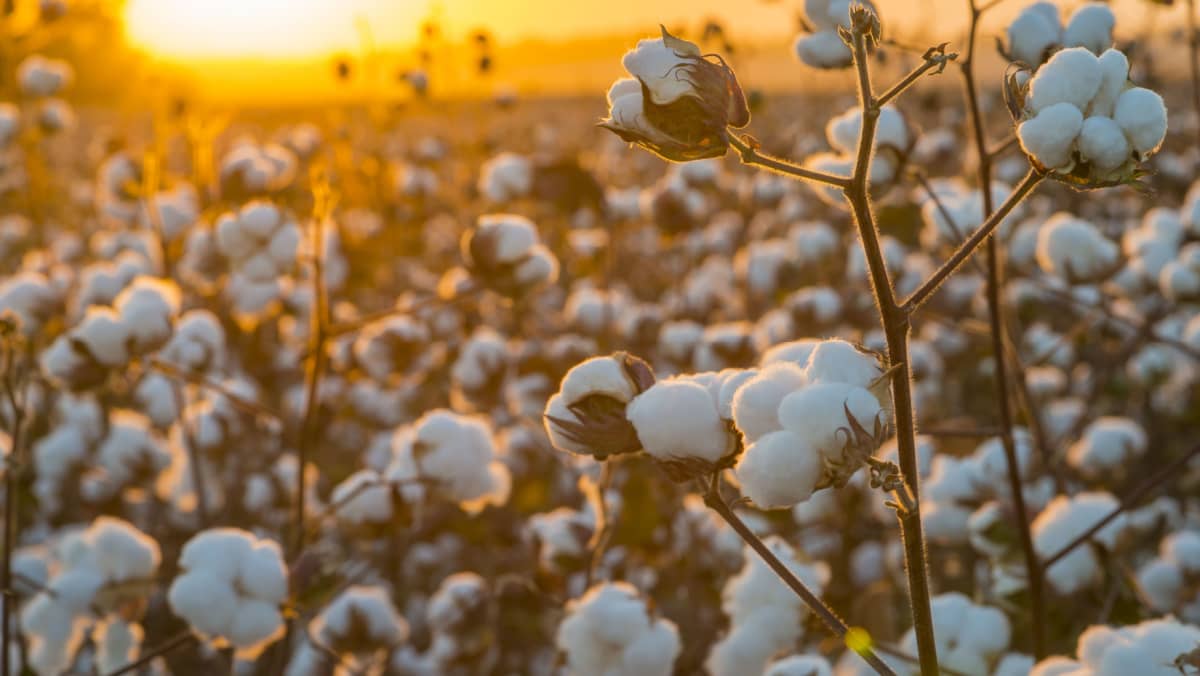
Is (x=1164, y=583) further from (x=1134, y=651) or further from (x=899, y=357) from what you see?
(x=899, y=357)

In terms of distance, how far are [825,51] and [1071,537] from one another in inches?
39.3

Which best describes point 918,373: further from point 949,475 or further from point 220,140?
point 220,140

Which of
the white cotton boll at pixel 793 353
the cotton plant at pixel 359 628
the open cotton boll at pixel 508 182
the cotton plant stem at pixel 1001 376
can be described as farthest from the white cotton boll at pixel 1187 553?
the open cotton boll at pixel 508 182

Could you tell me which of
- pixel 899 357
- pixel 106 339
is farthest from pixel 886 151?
pixel 106 339

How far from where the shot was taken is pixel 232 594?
1.59 metres

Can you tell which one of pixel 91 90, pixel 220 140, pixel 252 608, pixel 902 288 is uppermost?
pixel 91 90

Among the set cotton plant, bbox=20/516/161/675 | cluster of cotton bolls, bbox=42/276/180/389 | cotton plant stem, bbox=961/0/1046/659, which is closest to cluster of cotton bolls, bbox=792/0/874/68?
cotton plant stem, bbox=961/0/1046/659

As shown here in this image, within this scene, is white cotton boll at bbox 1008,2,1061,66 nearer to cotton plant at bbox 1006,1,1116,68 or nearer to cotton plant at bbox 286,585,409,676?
cotton plant at bbox 1006,1,1116,68

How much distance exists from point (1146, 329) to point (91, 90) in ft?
84.8

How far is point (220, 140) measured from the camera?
14.9m

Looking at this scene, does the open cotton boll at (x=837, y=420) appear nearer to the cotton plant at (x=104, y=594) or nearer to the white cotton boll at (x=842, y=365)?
the white cotton boll at (x=842, y=365)

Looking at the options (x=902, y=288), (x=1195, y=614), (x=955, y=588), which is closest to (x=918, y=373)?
(x=902, y=288)

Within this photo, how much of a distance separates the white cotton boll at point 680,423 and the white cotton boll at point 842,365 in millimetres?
101

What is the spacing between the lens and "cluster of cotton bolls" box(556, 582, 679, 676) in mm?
1654
